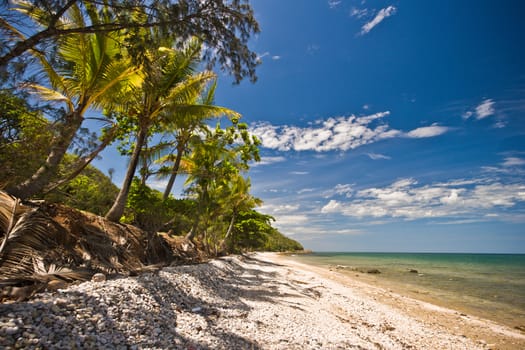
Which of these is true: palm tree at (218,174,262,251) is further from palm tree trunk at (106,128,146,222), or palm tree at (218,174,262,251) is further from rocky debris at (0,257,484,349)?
rocky debris at (0,257,484,349)

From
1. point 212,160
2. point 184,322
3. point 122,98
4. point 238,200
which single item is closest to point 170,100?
point 122,98

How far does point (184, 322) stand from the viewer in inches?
146

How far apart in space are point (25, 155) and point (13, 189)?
3.69ft

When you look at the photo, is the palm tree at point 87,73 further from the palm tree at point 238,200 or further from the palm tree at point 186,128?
the palm tree at point 238,200

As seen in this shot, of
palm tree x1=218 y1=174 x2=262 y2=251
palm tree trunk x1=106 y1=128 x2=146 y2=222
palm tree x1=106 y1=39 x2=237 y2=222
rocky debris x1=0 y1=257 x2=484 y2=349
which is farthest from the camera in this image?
palm tree x1=218 y1=174 x2=262 y2=251

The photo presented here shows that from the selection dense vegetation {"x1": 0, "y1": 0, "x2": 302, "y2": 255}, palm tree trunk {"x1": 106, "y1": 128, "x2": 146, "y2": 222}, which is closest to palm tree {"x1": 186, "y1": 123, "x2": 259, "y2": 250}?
dense vegetation {"x1": 0, "y1": 0, "x2": 302, "y2": 255}

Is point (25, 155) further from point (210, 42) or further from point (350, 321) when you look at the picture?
point (350, 321)

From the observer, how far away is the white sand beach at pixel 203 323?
236cm

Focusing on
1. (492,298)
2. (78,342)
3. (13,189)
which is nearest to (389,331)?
(78,342)

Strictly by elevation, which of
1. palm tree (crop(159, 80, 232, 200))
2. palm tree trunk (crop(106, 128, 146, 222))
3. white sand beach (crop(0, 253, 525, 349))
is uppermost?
palm tree (crop(159, 80, 232, 200))

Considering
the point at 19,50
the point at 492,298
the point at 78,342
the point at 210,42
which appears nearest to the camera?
the point at 78,342

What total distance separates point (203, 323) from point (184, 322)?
319 mm

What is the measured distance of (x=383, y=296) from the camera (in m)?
10.3

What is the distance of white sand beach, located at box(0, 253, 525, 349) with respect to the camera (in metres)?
2.36
